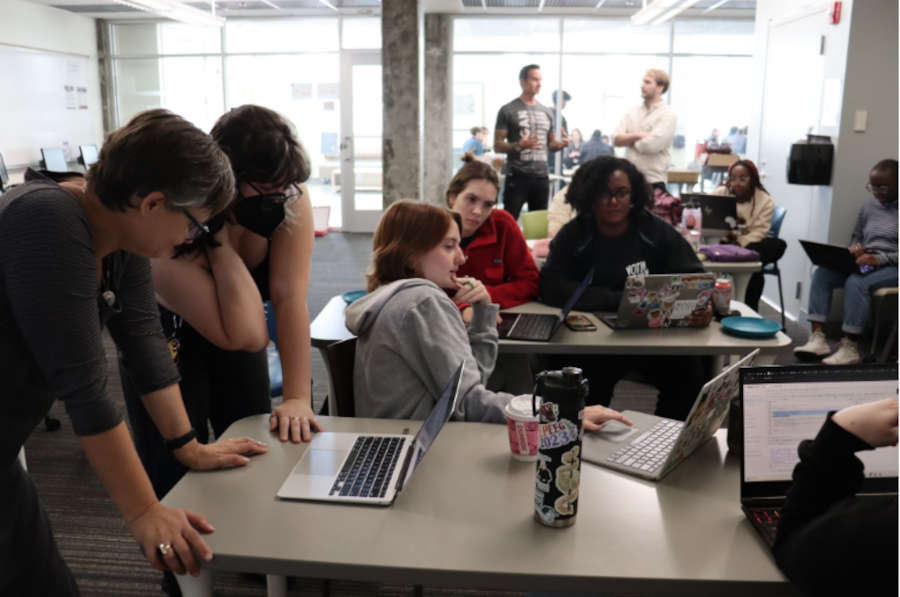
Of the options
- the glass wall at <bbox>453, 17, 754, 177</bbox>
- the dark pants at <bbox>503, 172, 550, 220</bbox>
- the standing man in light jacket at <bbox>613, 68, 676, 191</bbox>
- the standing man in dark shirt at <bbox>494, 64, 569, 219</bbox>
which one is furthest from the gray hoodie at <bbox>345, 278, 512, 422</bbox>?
the glass wall at <bbox>453, 17, 754, 177</bbox>

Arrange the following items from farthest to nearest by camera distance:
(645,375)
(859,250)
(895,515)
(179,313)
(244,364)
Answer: (859,250) < (645,375) < (244,364) < (179,313) < (895,515)

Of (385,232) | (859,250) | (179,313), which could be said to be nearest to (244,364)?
(179,313)

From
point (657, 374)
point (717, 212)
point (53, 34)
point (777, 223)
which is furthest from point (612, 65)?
point (657, 374)

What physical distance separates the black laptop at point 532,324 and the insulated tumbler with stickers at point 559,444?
51.5 inches

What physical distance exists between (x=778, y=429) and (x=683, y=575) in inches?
15.0

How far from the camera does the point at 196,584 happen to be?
1284mm

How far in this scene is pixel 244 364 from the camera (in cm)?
201

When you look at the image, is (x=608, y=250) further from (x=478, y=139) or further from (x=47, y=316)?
(x=478, y=139)

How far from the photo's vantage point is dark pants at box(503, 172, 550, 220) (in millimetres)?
6977

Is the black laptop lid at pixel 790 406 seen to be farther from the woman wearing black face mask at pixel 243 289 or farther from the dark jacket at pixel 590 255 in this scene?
the dark jacket at pixel 590 255

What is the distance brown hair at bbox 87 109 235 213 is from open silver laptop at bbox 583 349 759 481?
922 mm

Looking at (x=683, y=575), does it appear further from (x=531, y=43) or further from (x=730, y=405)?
(x=531, y=43)

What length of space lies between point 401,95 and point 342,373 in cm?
473

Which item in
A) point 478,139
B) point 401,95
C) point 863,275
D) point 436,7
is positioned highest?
point 436,7
